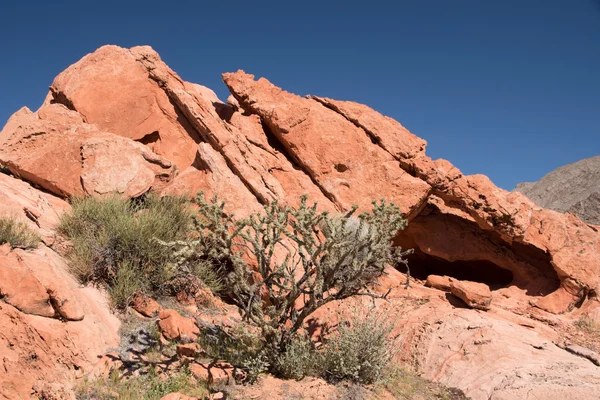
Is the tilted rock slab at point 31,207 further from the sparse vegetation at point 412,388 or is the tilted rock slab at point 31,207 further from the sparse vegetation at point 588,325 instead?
the sparse vegetation at point 588,325

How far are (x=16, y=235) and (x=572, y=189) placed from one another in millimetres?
23763

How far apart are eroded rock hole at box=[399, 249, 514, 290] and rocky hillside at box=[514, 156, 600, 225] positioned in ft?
25.0

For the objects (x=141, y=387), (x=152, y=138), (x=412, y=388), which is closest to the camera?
(x=141, y=387)

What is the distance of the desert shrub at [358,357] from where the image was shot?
555 cm

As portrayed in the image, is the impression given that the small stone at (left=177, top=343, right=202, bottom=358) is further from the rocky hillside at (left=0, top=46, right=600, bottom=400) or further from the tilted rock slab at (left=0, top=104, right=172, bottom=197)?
the tilted rock slab at (left=0, top=104, right=172, bottom=197)

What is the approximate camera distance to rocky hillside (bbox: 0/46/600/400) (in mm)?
6723

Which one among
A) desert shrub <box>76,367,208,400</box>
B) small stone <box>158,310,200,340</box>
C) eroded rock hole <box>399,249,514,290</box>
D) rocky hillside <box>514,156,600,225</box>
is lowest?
desert shrub <box>76,367,208,400</box>

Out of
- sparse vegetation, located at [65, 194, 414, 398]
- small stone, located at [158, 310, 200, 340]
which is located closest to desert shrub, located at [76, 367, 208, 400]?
sparse vegetation, located at [65, 194, 414, 398]

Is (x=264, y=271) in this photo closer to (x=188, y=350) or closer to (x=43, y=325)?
(x=188, y=350)

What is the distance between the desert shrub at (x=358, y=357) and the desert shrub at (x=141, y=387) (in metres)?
1.65

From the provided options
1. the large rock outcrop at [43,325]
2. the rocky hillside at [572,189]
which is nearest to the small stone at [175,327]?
the large rock outcrop at [43,325]

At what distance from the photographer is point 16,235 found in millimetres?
5215

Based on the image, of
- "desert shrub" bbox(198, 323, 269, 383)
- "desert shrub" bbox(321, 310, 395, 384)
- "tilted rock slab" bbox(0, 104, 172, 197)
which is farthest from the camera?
"tilted rock slab" bbox(0, 104, 172, 197)

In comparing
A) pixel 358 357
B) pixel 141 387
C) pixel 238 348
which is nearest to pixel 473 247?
pixel 358 357
